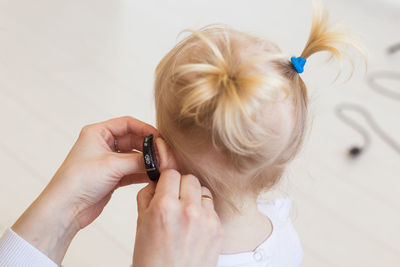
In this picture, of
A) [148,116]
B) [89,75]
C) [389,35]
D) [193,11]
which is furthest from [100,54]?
[389,35]

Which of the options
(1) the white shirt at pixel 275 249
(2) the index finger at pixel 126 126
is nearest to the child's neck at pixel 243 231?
(1) the white shirt at pixel 275 249

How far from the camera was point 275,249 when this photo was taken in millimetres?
864

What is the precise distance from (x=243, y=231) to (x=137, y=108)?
115cm

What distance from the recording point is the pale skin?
643 mm

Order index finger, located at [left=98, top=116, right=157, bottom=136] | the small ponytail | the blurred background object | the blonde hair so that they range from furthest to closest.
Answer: the blurred background object
index finger, located at [left=98, top=116, right=157, bottom=136]
the small ponytail
the blonde hair

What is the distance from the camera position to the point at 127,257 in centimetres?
130

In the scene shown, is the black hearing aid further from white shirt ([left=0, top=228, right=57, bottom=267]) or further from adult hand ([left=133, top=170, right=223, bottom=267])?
white shirt ([left=0, top=228, right=57, bottom=267])

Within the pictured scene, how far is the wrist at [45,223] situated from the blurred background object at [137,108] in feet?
1.56

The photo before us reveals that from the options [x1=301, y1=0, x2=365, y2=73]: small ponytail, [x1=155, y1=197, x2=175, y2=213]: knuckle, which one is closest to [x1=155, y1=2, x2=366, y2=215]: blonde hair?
[x1=301, y1=0, x2=365, y2=73]: small ponytail

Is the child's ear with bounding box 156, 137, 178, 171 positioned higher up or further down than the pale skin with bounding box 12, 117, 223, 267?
higher up

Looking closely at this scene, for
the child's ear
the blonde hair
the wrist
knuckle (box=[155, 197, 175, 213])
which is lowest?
the wrist

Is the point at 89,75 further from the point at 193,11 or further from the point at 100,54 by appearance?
the point at 193,11


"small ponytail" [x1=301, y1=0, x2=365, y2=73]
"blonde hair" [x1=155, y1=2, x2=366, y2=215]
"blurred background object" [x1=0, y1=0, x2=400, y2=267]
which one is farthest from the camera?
"blurred background object" [x1=0, y1=0, x2=400, y2=267]

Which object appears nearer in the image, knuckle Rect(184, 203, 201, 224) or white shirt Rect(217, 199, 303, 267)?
knuckle Rect(184, 203, 201, 224)
